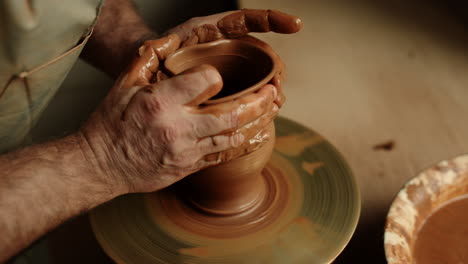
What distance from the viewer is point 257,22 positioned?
1.28 metres

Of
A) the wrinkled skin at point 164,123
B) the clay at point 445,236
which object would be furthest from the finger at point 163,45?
the clay at point 445,236

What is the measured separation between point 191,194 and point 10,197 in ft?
1.55

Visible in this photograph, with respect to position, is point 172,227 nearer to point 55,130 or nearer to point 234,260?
point 234,260

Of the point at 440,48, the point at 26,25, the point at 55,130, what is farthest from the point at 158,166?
the point at 440,48

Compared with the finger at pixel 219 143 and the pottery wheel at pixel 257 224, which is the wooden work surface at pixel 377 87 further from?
the finger at pixel 219 143

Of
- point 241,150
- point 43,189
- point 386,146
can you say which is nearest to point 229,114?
point 241,150

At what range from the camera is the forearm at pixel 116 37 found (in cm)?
161

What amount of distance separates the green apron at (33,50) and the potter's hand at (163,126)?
207mm

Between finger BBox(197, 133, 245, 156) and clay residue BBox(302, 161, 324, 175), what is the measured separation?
0.40m

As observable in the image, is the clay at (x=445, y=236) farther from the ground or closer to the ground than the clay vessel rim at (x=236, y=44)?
closer to the ground

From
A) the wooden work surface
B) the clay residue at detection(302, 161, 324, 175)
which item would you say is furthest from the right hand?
the wooden work surface

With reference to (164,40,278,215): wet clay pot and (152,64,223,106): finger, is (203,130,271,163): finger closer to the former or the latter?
(164,40,278,215): wet clay pot

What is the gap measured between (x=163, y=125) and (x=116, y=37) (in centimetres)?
72

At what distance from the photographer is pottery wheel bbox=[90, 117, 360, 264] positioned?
3.95ft
